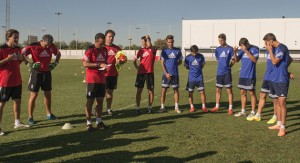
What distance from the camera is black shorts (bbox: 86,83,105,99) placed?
7.46 m

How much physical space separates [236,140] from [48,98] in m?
4.92

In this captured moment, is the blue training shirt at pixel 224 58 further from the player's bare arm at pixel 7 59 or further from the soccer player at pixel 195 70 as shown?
the player's bare arm at pixel 7 59

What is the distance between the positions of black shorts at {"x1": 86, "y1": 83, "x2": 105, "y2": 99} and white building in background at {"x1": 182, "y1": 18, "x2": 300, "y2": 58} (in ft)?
259

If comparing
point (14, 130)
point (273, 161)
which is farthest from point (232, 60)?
point (14, 130)

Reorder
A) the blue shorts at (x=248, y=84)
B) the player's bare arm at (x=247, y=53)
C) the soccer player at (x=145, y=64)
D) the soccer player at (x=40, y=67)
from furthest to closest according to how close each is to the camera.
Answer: the soccer player at (x=145, y=64), the blue shorts at (x=248, y=84), the player's bare arm at (x=247, y=53), the soccer player at (x=40, y=67)

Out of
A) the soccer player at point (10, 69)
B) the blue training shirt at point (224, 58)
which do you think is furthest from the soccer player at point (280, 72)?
the soccer player at point (10, 69)

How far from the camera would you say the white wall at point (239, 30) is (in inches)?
3216

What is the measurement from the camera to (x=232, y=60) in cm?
969

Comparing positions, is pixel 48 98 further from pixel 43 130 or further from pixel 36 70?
pixel 43 130

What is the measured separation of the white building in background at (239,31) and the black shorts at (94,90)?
3104 inches

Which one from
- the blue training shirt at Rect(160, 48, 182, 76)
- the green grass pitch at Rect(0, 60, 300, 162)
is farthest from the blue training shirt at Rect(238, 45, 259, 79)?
the blue training shirt at Rect(160, 48, 182, 76)

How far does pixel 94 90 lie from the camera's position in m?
7.49

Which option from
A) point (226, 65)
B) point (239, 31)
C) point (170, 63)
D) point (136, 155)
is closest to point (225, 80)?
point (226, 65)

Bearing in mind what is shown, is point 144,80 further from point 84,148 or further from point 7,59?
point 84,148
